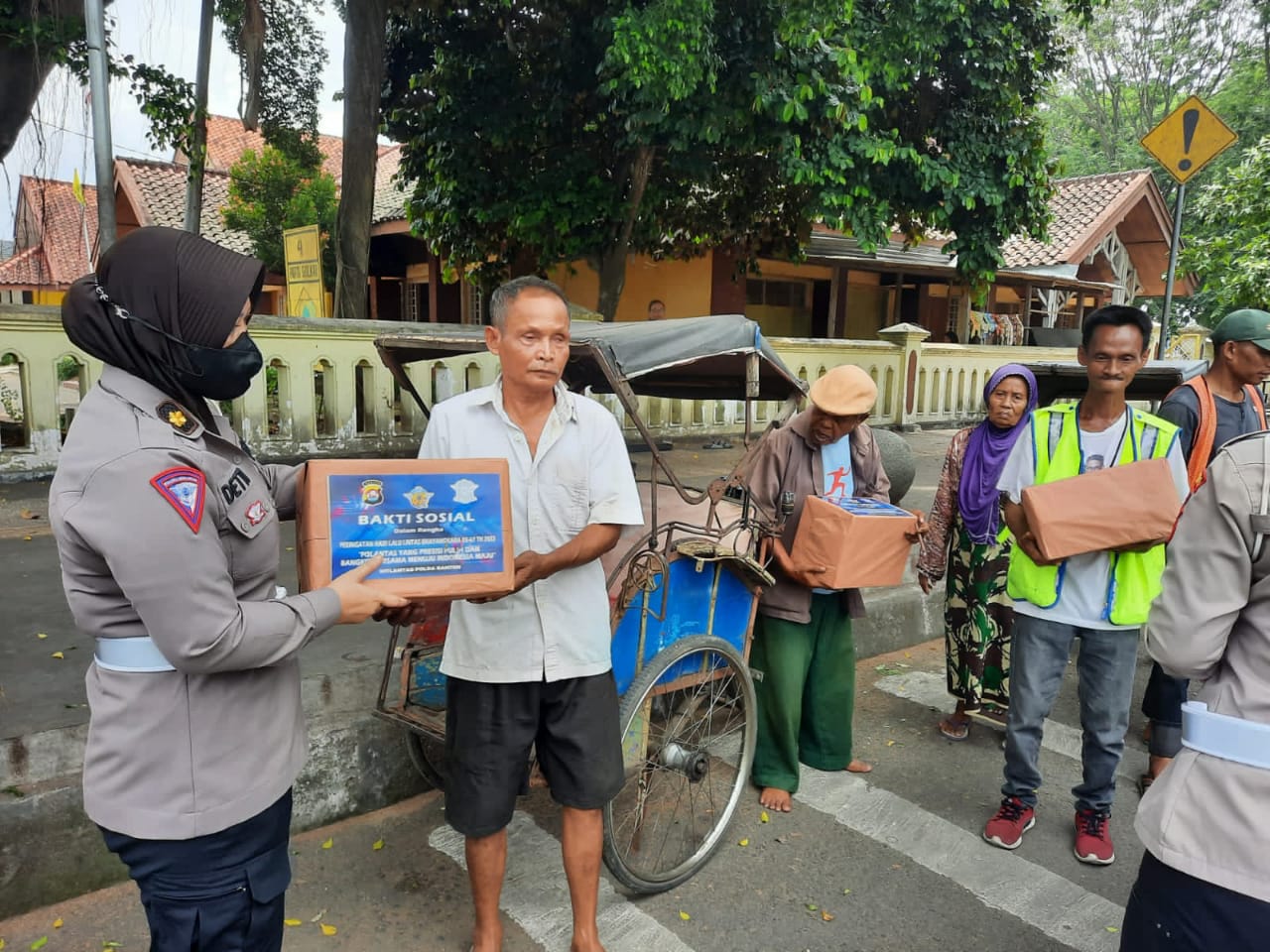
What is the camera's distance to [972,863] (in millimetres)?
3100

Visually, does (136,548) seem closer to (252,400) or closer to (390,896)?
(390,896)

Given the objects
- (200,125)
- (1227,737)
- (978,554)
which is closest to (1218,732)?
(1227,737)

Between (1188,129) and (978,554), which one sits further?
(1188,129)

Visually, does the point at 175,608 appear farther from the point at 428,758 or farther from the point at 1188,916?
the point at 428,758

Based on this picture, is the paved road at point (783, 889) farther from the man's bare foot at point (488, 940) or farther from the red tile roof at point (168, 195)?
the red tile roof at point (168, 195)

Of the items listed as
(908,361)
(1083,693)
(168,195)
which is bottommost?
(1083,693)

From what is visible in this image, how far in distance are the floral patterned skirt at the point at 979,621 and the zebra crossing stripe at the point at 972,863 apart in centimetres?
79

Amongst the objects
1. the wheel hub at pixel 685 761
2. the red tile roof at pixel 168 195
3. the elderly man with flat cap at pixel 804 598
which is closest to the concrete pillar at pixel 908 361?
the elderly man with flat cap at pixel 804 598

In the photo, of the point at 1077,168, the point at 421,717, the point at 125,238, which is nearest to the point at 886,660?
the point at 421,717

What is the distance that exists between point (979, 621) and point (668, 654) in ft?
6.26

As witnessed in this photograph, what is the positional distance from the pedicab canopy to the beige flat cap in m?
0.27

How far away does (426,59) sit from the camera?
10328mm

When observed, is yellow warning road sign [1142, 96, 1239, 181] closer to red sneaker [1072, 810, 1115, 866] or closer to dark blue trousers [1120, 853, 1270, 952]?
red sneaker [1072, 810, 1115, 866]

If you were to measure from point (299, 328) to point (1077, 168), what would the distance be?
3388 cm
